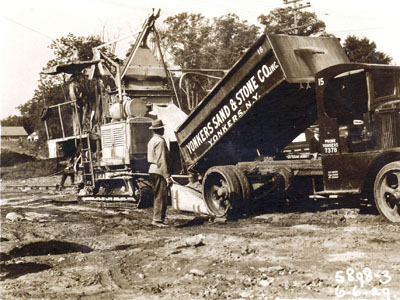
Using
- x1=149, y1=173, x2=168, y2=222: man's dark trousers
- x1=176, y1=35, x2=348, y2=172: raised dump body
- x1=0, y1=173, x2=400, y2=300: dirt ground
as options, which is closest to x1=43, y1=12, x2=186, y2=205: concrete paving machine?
x1=176, y1=35, x2=348, y2=172: raised dump body

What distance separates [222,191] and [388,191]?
3.21 meters

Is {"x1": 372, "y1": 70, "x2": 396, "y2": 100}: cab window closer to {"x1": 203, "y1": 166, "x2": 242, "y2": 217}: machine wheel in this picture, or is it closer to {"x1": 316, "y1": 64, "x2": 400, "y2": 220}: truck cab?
{"x1": 316, "y1": 64, "x2": 400, "y2": 220}: truck cab

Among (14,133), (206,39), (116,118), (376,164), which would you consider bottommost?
(376,164)

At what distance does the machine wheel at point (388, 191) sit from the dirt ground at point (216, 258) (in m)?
0.23

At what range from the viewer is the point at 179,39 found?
119ft

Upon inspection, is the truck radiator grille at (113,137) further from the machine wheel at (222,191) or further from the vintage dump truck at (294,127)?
the machine wheel at (222,191)

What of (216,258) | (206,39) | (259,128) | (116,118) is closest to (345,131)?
(259,128)

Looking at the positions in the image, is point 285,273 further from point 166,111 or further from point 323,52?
point 166,111

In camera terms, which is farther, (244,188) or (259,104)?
(244,188)

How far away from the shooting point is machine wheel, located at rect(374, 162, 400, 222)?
Answer: 22.2ft

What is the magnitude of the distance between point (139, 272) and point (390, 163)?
3.46m

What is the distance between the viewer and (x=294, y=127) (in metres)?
10.4

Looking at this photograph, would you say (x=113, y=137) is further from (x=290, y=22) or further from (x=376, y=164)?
(x=290, y=22)

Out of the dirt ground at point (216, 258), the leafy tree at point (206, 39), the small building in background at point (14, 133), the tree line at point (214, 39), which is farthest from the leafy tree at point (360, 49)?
the small building in background at point (14, 133)
